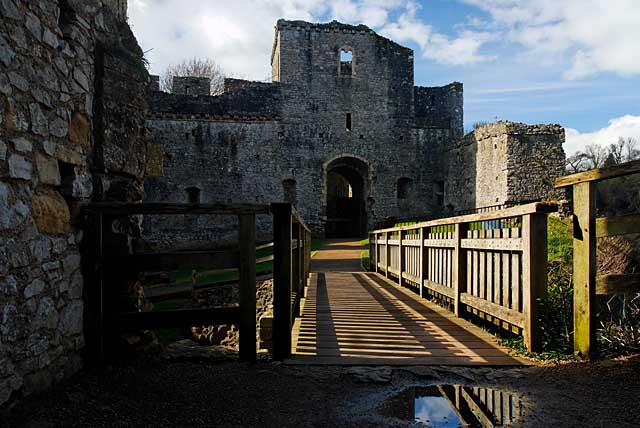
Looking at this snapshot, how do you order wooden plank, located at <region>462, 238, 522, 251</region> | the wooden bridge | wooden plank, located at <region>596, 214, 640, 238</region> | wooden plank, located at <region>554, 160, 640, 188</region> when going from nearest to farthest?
wooden plank, located at <region>554, 160, 640, 188</region> < wooden plank, located at <region>596, 214, 640, 238</region> < the wooden bridge < wooden plank, located at <region>462, 238, 522, 251</region>

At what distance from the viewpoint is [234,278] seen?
1396 centimetres

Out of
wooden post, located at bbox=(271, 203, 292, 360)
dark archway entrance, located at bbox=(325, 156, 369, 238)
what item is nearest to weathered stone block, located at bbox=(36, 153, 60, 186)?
wooden post, located at bbox=(271, 203, 292, 360)

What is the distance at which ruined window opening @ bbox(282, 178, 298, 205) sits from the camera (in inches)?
1046

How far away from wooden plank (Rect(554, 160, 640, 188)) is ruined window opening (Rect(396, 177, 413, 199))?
23.7 meters

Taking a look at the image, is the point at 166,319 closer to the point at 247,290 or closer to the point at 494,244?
the point at 247,290

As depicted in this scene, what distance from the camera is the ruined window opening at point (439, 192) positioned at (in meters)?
27.4

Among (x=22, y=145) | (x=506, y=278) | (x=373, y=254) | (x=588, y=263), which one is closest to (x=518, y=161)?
(x=373, y=254)

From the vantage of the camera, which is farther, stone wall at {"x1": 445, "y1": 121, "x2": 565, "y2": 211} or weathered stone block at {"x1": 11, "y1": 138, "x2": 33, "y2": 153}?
stone wall at {"x1": 445, "y1": 121, "x2": 565, "y2": 211}

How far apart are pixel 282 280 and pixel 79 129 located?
197 centimetres

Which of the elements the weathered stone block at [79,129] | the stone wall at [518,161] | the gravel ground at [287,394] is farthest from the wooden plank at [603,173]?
the stone wall at [518,161]

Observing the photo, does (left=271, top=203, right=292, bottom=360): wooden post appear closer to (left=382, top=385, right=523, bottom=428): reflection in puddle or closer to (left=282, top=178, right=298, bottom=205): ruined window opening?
(left=382, top=385, right=523, bottom=428): reflection in puddle

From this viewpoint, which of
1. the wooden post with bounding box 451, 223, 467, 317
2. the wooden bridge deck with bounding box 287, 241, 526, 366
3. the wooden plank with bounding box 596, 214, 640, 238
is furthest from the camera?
the wooden post with bounding box 451, 223, 467, 317

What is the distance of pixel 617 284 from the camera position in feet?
12.0

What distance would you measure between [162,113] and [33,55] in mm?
23302
